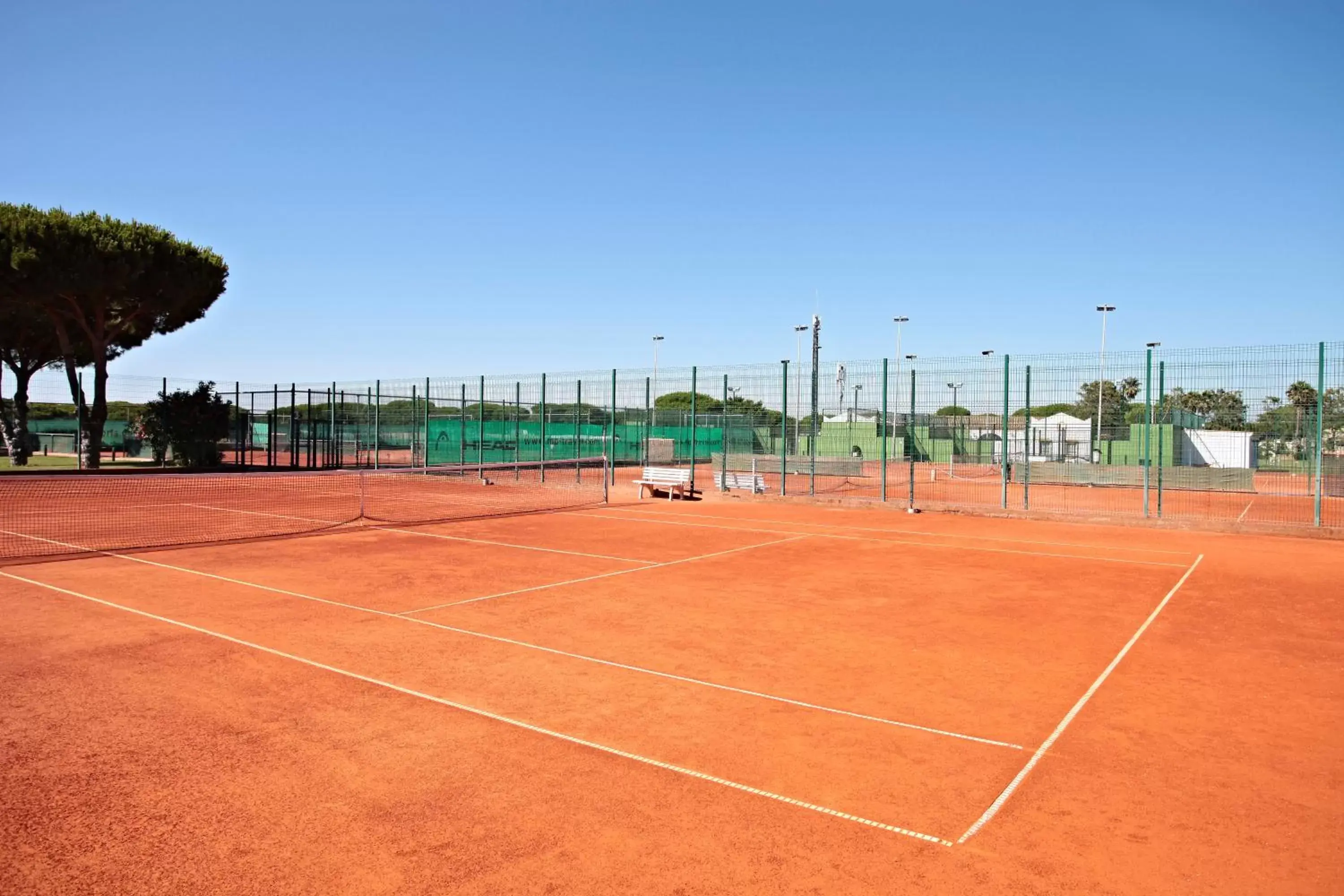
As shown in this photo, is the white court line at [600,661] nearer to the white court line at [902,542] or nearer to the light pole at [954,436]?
the white court line at [902,542]

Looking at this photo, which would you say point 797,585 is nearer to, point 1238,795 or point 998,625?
point 998,625

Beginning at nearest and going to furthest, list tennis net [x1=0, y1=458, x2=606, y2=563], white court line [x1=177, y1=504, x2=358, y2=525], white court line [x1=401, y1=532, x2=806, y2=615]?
white court line [x1=401, y1=532, x2=806, y2=615]
tennis net [x1=0, y1=458, x2=606, y2=563]
white court line [x1=177, y1=504, x2=358, y2=525]

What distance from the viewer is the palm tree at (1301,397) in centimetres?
1521

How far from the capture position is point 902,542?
13430 mm

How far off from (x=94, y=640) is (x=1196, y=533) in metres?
16.3

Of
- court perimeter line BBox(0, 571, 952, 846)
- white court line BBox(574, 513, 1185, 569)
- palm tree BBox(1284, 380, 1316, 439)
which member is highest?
palm tree BBox(1284, 380, 1316, 439)

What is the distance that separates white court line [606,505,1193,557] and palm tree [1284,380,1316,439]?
16.5 feet

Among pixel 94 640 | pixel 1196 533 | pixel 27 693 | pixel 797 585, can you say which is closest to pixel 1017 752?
pixel 797 585

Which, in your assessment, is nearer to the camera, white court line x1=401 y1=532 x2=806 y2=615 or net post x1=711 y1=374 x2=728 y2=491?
white court line x1=401 y1=532 x2=806 y2=615

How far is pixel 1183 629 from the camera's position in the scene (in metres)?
7.47

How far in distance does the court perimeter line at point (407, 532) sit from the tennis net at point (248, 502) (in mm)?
80

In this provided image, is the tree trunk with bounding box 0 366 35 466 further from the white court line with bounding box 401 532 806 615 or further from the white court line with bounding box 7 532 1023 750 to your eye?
the white court line with bounding box 401 532 806 615

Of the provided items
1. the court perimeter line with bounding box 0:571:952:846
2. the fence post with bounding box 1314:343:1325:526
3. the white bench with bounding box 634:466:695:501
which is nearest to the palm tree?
the fence post with bounding box 1314:343:1325:526

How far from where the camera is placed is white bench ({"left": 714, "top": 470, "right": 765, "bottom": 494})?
21.3 metres
